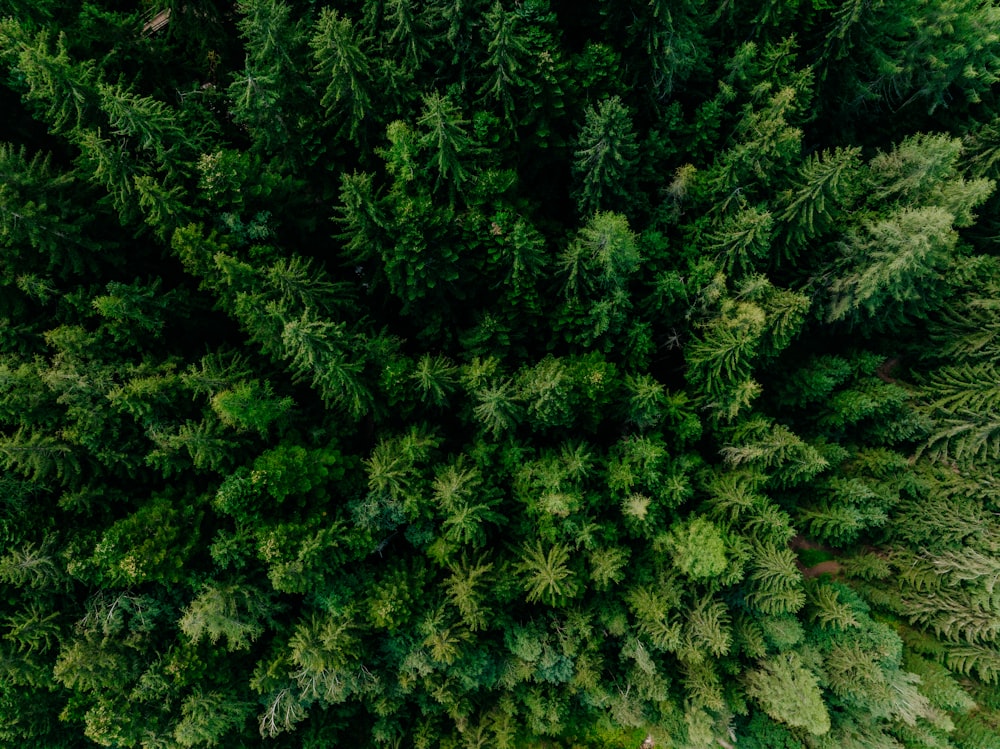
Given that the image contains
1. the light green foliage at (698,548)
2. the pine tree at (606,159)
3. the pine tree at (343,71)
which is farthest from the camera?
the light green foliage at (698,548)

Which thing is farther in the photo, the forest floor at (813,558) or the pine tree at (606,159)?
the forest floor at (813,558)

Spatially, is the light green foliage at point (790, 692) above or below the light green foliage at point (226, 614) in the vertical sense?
below

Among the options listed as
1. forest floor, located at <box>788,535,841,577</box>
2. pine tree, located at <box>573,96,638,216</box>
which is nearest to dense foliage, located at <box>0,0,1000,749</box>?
pine tree, located at <box>573,96,638,216</box>

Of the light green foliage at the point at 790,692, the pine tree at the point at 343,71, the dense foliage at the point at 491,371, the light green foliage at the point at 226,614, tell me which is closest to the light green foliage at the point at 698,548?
the dense foliage at the point at 491,371

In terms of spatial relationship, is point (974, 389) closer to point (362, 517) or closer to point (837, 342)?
point (837, 342)

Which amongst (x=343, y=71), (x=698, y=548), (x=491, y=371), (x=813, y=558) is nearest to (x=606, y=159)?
(x=491, y=371)

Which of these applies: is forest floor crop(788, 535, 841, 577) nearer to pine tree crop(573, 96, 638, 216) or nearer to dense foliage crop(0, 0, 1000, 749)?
dense foliage crop(0, 0, 1000, 749)

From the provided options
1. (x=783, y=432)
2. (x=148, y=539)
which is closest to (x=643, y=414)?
(x=783, y=432)

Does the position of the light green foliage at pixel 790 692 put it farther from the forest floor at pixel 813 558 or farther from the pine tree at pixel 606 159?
the pine tree at pixel 606 159

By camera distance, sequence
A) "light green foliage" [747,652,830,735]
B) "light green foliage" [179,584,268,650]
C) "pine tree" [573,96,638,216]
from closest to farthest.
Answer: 1. "light green foliage" [179,584,268,650]
2. "pine tree" [573,96,638,216]
3. "light green foliage" [747,652,830,735]
